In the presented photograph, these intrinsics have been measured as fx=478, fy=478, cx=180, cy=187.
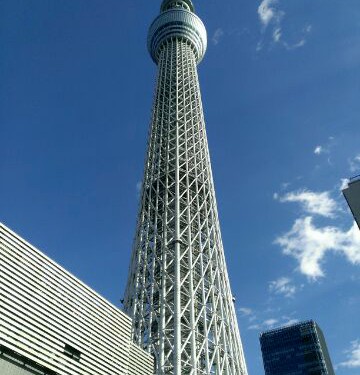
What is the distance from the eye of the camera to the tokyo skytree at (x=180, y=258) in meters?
39.5

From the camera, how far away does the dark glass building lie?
140 metres

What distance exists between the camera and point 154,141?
206ft

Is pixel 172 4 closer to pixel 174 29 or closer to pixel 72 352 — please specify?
pixel 174 29

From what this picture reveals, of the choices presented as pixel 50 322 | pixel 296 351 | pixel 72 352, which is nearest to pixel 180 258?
pixel 72 352

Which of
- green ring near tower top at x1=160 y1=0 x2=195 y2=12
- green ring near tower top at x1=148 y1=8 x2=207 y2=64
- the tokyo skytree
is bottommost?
the tokyo skytree

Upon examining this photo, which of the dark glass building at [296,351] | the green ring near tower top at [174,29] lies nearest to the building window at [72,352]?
the green ring near tower top at [174,29]

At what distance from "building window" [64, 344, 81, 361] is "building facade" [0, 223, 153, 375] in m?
0.02

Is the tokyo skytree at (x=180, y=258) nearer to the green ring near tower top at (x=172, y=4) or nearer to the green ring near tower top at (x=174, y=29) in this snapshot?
the green ring near tower top at (x=174, y=29)

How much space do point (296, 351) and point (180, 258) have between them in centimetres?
11410

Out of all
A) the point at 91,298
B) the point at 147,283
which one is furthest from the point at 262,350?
the point at 91,298

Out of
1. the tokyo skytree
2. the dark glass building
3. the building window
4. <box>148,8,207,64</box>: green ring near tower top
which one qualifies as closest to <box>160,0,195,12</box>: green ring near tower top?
<box>148,8,207,64</box>: green ring near tower top

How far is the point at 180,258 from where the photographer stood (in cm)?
4538

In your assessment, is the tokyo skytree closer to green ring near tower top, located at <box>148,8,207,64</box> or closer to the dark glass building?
green ring near tower top, located at <box>148,8,207,64</box>

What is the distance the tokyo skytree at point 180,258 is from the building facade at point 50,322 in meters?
8.82
